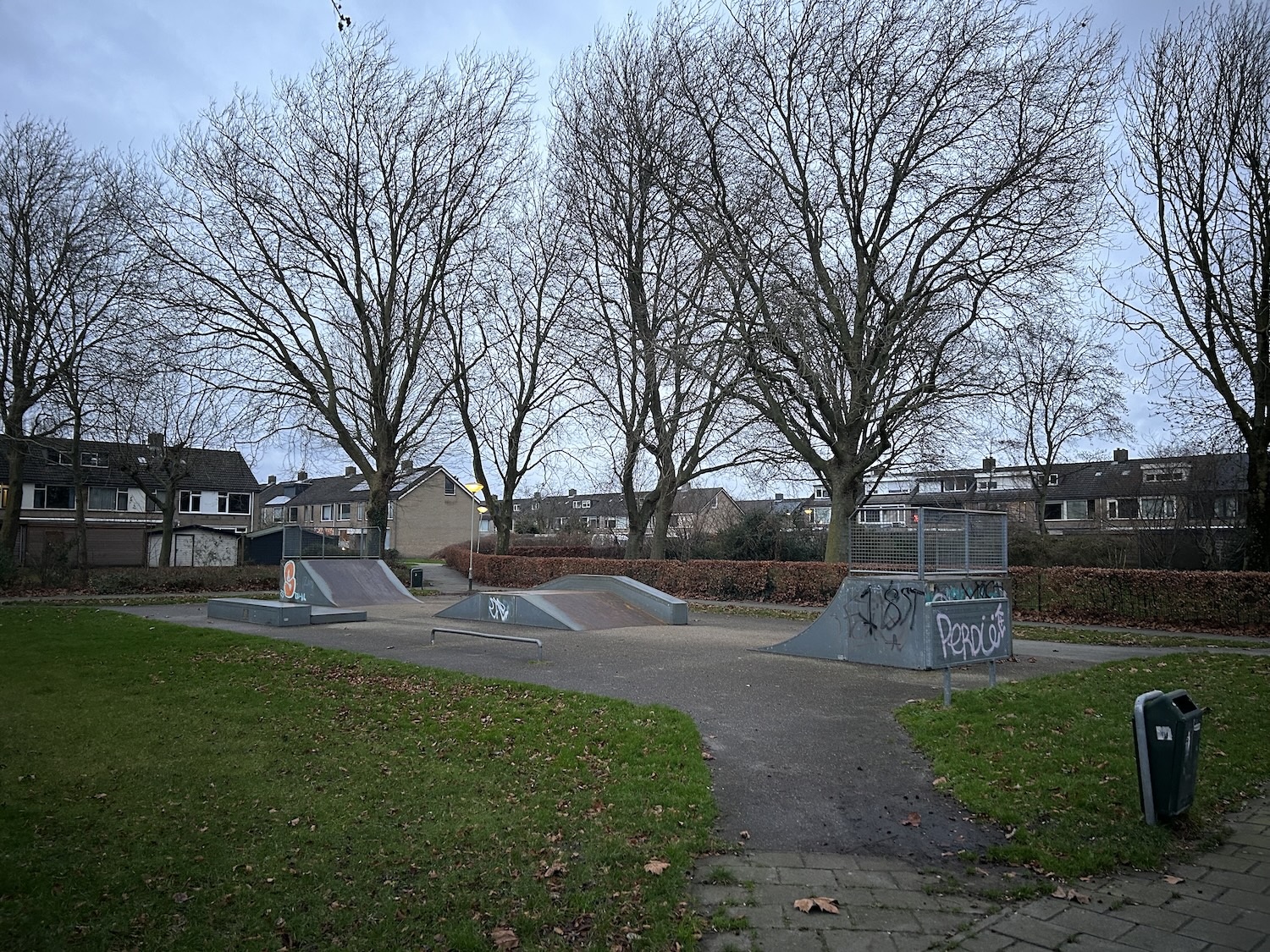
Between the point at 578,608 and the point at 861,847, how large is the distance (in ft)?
43.1

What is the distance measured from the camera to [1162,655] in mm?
13172

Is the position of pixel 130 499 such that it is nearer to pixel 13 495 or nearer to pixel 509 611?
pixel 13 495

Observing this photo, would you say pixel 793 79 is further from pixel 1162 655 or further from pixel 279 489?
pixel 279 489

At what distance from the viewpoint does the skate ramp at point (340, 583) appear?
2294 centimetres

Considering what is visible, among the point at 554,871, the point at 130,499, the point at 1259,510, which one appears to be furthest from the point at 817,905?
the point at 130,499

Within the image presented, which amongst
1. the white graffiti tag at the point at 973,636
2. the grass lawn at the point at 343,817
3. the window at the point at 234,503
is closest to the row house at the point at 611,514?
the window at the point at 234,503

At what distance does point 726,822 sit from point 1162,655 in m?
10.8

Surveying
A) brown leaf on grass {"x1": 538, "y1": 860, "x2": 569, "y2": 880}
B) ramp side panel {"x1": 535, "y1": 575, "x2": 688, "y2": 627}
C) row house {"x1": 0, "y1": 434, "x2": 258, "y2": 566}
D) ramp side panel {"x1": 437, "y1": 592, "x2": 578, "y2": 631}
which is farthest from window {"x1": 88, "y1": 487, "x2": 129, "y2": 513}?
brown leaf on grass {"x1": 538, "y1": 860, "x2": 569, "y2": 880}

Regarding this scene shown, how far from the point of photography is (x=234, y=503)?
58.2 meters

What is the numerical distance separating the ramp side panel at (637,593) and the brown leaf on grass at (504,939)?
48.3ft

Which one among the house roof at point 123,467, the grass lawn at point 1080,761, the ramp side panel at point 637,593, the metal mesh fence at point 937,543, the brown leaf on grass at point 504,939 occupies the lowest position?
the brown leaf on grass at point 504,939

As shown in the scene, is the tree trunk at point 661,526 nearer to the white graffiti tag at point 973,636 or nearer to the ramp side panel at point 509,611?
the ramp side panel at point 509,611

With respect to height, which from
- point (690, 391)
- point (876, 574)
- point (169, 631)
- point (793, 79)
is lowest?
point (169, 631)

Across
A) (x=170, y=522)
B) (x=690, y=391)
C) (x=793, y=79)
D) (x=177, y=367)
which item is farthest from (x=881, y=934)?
(x=170, y=522)
